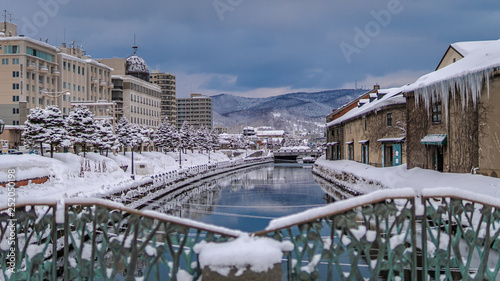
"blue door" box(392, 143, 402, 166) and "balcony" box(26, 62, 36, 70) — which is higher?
"balcony" box(26, 62, 36, 70)

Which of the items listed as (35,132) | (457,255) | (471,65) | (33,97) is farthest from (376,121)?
(33,97)

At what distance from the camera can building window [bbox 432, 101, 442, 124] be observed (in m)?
24.2

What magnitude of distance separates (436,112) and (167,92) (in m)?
144

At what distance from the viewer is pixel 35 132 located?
119 ft

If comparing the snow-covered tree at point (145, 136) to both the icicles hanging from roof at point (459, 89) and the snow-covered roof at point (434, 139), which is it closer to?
the snow-covered roof at point (434, 139)

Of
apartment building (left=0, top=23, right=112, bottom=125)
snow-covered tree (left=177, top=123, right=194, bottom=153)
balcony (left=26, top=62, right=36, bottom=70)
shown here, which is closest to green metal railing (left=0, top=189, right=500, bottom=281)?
apartment building (left=0, top=23, right=112, bottom=125)

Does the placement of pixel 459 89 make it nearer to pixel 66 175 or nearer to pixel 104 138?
pixel 66 175

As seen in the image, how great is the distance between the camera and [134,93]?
324 feet

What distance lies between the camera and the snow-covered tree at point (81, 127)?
142ft

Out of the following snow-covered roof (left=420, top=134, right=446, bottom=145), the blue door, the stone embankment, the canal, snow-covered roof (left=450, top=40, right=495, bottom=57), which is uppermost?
snow-covered roof (left=450, top=40, right=495, bottom=57)

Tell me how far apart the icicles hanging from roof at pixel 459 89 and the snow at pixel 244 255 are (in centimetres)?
1857

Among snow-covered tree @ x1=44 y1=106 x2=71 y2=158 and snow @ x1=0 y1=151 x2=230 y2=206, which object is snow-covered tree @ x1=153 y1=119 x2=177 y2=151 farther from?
snow-covered tree @ x1=44 y1=106 x2=71 y2=158

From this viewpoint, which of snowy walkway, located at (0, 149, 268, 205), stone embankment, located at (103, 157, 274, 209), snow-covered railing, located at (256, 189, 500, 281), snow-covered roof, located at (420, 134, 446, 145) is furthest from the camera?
stone embankment, located at (103, 157, 274, 209)

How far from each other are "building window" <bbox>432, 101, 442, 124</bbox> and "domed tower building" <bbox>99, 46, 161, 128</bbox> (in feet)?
238
